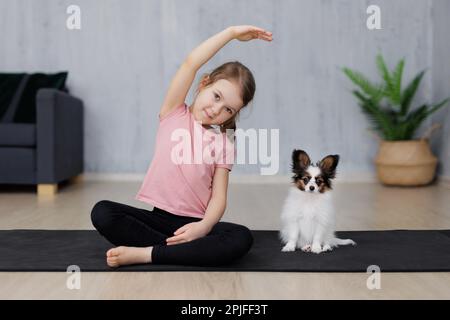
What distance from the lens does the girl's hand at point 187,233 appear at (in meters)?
1.50

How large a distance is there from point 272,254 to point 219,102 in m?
0.48

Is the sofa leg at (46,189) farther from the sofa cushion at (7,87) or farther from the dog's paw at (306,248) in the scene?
the dog's paw at (306,248)

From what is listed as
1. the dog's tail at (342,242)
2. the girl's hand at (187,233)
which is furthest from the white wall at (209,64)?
the girl's hand at (187,233)

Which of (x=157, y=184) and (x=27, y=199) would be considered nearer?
(x=157, y=184)

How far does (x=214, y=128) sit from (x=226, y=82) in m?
0.17

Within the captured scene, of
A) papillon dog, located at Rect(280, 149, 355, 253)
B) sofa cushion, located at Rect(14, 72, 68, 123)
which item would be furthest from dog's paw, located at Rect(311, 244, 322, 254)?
sofa cushion, located at Rect(14, 72, 68, 123)

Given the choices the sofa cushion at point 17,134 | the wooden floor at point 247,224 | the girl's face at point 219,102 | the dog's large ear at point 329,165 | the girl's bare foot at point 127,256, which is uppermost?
the girl's face at point 219,102

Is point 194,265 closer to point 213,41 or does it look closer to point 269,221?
point 213,41

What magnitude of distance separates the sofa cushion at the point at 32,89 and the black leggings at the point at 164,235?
2.08m

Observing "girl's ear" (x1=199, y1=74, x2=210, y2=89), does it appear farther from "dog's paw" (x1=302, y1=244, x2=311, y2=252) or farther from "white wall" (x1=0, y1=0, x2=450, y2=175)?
"white wall" (x1=0, y1=0, x2=450, y2=175)

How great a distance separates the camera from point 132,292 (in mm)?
1242

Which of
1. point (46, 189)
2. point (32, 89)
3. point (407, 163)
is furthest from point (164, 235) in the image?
point (407, 163)

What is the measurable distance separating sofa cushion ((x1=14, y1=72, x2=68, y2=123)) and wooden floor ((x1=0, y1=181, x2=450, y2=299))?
463 millimetres
